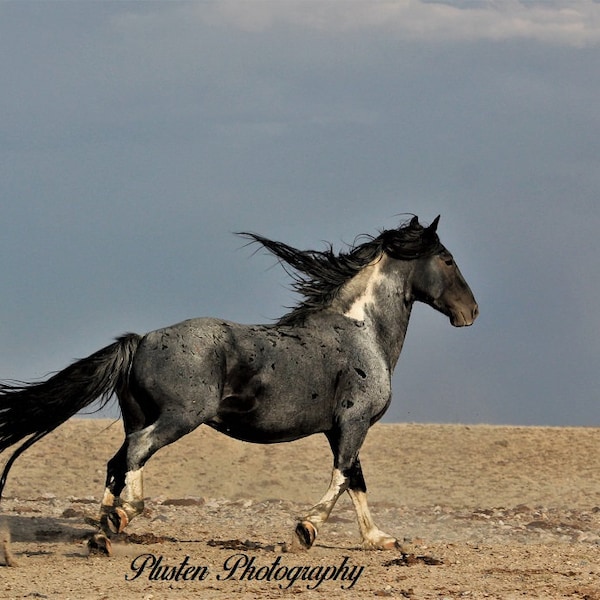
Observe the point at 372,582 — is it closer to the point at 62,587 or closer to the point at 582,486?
the point at 62,587

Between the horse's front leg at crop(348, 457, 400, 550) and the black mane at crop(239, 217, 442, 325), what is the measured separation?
1658 millimetres

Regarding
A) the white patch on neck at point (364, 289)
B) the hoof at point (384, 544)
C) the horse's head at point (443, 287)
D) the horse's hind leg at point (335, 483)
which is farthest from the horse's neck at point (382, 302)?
the hoof at point (384, 544)

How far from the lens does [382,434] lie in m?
24.6

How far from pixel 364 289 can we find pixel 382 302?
214 mm

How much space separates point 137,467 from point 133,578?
0.90m

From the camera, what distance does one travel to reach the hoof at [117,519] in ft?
32.4

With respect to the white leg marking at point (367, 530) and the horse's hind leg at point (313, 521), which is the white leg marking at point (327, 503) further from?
the white leg marking at point (367, 530)

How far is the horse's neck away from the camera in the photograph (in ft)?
37.2

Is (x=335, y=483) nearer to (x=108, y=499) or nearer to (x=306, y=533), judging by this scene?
(x=306, y=533)

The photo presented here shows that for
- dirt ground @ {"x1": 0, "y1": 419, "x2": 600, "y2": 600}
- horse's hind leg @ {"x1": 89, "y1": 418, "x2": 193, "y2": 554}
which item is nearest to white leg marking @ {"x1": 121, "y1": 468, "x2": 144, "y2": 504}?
horse's hind leg @ {"x1": 89, "y1": 418, "x2": 193, "y2": 554}

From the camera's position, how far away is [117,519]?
32.5 feet

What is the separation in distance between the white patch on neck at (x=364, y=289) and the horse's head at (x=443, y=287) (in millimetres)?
381

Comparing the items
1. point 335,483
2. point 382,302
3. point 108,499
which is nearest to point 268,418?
point 335,483

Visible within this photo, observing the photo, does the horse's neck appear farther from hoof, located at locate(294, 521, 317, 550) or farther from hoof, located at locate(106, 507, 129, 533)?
hoof, located at locate(106, 507, 129, 533)
